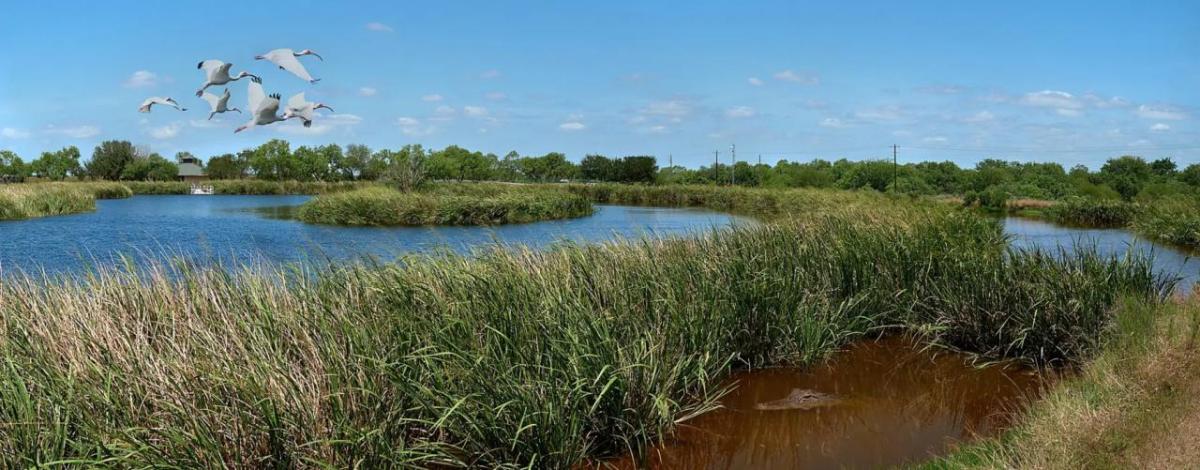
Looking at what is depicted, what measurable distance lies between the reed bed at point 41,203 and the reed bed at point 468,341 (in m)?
32.2

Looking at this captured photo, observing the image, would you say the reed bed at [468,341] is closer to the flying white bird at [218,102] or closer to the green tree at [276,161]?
the flying white bird at [218,102]

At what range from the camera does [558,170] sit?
9775 cm

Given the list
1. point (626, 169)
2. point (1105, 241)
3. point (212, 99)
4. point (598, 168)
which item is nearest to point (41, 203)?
point (212, 99)

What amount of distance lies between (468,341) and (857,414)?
3551mm

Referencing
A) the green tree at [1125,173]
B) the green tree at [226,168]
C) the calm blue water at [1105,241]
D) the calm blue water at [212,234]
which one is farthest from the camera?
the green tree at [226,168]

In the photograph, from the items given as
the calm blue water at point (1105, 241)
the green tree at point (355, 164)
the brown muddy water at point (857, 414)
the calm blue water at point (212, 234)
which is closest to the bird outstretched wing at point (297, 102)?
the brown muddy water at point (857, 414)

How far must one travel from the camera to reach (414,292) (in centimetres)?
614

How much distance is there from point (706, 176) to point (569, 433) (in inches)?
3329

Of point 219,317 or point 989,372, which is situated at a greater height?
point 219,317

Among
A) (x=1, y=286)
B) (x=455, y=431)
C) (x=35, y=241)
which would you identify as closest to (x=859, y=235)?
(x=455, y=431)

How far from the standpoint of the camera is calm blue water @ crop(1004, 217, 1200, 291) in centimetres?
1315

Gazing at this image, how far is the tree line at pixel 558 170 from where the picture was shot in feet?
198

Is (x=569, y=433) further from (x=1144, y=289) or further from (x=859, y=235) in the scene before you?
(x=1144, y=289)

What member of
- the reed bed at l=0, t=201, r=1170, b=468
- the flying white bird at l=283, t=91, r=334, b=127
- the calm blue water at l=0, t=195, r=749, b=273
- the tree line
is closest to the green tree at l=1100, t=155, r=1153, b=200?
the tree line
